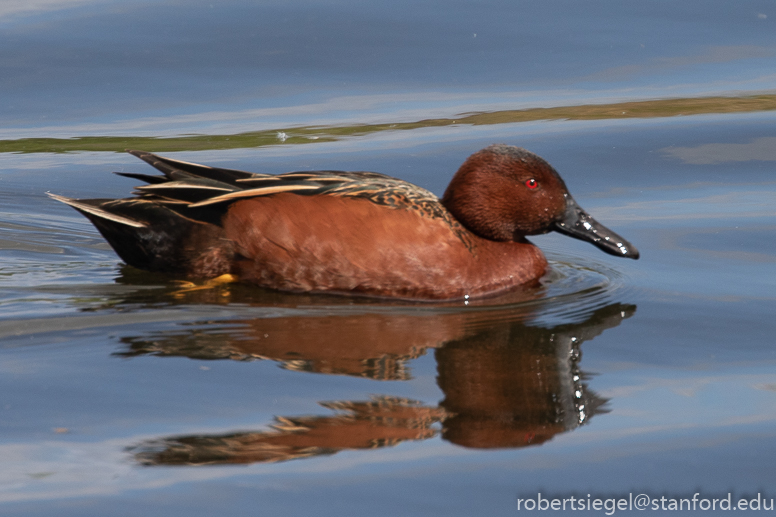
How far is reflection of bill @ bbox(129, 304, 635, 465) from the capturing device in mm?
3994

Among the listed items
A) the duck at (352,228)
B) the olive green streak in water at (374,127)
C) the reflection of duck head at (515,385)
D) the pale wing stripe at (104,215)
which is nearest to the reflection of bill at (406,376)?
the reflection of duck head at (515,385)

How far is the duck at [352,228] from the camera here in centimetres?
621

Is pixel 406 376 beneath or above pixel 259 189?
beneath

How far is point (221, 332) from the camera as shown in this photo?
5371 millimetres

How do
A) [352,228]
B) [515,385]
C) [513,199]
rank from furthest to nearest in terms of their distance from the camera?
[513,199]
[352,228]
[515,385]

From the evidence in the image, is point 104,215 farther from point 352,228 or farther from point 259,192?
point 352,228

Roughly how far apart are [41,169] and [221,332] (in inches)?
178

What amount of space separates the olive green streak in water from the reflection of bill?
15.2 feet

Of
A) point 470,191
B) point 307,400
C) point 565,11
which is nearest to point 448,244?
point 470,191

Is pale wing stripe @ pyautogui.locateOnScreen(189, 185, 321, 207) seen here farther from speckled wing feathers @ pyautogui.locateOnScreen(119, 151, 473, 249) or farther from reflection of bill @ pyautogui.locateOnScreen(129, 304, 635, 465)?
reflection of bill @ pyautogui.locateOnScreen(129, 304, 635, 465)

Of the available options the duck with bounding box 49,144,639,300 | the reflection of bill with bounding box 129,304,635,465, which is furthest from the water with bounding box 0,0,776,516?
the duck with bounding box 49,144,639,300

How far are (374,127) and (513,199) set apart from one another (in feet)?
12.9

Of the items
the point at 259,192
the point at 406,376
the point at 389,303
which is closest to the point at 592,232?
the point at 389,303

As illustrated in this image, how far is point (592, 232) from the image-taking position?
6.66 meters
